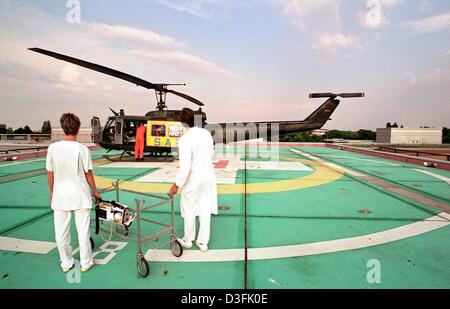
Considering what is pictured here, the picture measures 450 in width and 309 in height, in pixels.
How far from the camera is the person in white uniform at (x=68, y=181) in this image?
9.27 feet

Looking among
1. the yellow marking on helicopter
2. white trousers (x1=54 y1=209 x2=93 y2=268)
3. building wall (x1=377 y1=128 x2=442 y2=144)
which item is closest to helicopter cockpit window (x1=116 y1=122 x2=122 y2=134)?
the yellow marking on helicopter

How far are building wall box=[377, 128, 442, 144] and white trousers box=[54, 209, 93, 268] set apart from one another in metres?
65.1

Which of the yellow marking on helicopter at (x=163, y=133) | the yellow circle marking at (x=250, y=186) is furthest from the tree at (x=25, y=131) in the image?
the yellow circle marking at (x=250, y=186)

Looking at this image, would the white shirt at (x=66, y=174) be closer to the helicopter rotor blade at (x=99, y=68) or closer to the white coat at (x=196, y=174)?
the white coat at (x=196, y=174)

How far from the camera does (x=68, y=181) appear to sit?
9.39 ft

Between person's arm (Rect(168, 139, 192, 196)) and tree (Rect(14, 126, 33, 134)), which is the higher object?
tree (Rect(14, 126, 33, 134))

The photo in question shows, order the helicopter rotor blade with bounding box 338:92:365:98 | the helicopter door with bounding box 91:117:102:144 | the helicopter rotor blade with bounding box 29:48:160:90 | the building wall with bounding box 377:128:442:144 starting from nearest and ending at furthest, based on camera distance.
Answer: the helicopter rotor blade with bounding box 29:48:160:90
the helicopter door with bounding box 91:117:102:144
the helicopter rotor blade with bounding box 338:92:365:98
the building wall with bounding box 377:128:442:144

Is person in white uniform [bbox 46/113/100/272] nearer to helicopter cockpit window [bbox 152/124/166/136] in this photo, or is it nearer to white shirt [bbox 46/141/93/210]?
white shirt [bbox 46/141/93/210]

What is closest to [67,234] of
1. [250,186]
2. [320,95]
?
[250,186]

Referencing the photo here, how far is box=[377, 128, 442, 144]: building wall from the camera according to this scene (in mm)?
54625

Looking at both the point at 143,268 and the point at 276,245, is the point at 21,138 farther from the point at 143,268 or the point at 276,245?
the point at 276,245

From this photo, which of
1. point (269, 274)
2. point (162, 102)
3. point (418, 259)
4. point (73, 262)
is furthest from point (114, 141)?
point (418, 259)

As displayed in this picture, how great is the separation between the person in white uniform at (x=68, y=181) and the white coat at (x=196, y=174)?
1200 mm
